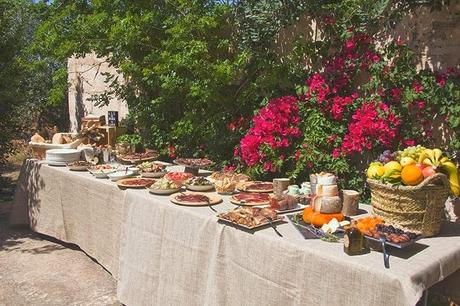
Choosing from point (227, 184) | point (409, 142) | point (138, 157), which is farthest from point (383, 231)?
point (138, 157)

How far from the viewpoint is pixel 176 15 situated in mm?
5129

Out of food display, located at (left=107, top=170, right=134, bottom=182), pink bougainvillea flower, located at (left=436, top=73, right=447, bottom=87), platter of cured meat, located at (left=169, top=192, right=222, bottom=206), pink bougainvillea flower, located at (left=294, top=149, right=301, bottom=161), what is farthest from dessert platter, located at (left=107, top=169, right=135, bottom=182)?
pink bougainvillea flower, located at (left=436, top=73, right=447, bottom=87)

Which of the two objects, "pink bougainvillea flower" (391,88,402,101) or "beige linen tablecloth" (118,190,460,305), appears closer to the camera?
"beige linen tablecloth" (118,190,460,305)

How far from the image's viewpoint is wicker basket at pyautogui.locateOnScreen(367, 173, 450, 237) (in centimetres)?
213

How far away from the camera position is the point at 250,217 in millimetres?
2412

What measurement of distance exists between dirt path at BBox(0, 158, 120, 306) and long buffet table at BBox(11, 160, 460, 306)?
211 millimetres

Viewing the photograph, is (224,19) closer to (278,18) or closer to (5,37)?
(278,18)

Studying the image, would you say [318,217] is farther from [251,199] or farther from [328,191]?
[251,199]

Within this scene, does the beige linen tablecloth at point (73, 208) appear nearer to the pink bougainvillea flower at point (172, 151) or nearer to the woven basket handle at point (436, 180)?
the pink bougainvillea flower at point (172, 151)

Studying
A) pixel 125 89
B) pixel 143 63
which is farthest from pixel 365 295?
pixel 125 89

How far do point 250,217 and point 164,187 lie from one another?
3.09ft

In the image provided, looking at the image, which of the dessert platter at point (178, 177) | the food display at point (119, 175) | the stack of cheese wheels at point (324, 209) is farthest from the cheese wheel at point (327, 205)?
the food display at point (119, 175)

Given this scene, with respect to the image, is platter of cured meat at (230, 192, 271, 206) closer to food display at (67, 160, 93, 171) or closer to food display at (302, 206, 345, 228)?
food display at (302, 206, 345, 228)

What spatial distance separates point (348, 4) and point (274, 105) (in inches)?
43.0
